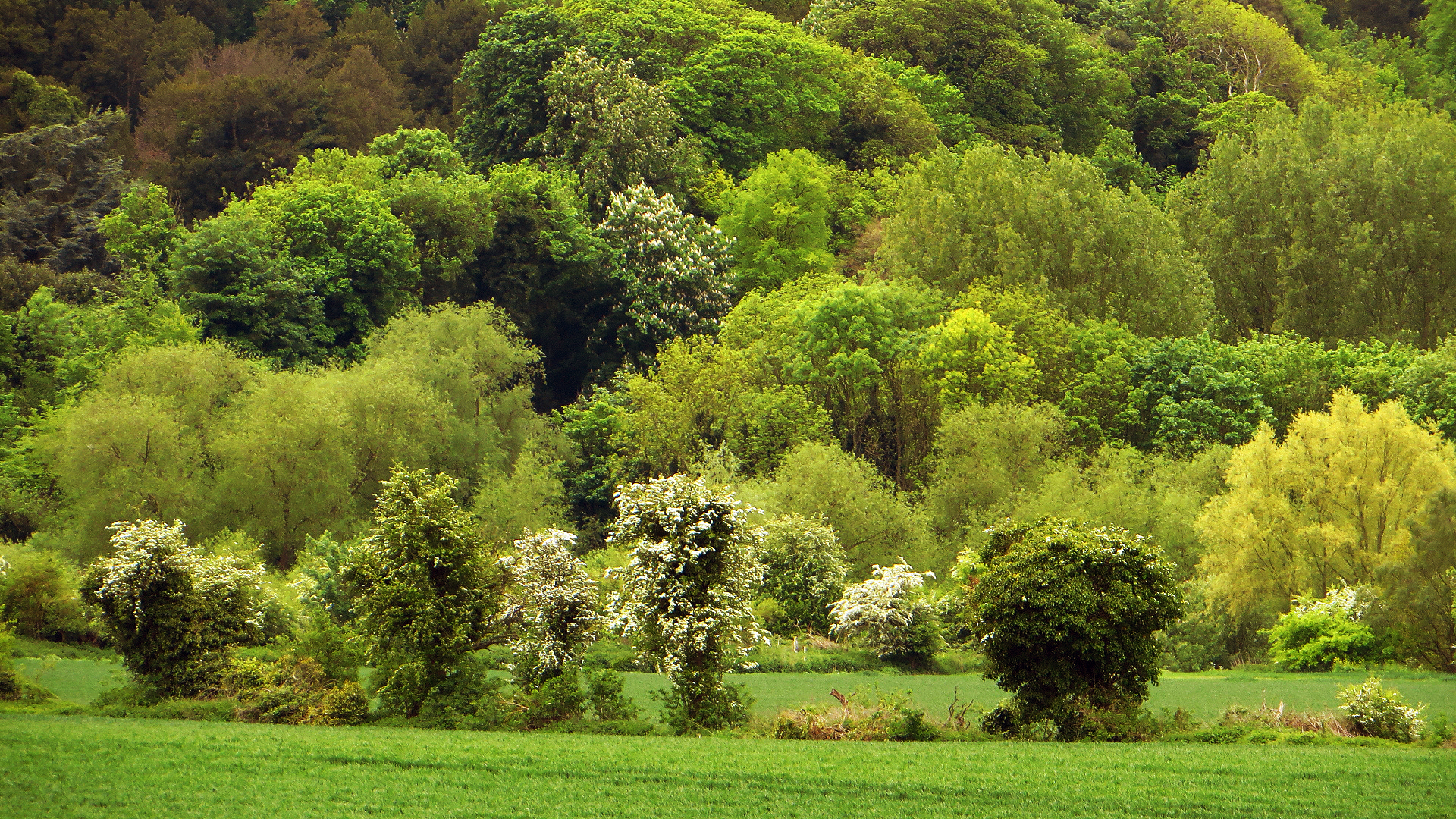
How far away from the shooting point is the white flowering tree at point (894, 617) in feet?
132

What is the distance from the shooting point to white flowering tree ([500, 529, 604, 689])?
27812 mm

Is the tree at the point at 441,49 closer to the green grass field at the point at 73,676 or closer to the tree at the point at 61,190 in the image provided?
the tree at the point at 61,190

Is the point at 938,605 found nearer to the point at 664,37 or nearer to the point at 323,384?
the point at 323,384

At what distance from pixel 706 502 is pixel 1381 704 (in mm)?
12452

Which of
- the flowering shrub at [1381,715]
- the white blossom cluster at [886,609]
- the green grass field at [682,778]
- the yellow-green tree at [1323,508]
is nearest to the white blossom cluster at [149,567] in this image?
the green grass field at [682,778]

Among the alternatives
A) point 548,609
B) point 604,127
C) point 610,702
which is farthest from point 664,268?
point 610,702

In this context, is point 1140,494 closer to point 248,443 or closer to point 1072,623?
point 1072,623

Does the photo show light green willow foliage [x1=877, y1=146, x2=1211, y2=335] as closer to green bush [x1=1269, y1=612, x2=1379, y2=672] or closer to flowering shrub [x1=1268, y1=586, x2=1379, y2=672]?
flowering shrub [x1=1268, y1=586, x2=1379, y2=672]

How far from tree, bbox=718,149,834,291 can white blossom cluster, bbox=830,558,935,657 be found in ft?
99.3

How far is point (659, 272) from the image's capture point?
2653 inches

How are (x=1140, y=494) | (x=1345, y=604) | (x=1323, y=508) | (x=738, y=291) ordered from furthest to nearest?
(x=738, y=291), (x=1140, y=494), (x=1323, y=508), (x=1345, y=604)

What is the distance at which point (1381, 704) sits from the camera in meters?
25.5

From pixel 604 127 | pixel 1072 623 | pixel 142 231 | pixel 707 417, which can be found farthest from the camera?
pixel 604 127

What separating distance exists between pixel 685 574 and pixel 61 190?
178 feet
